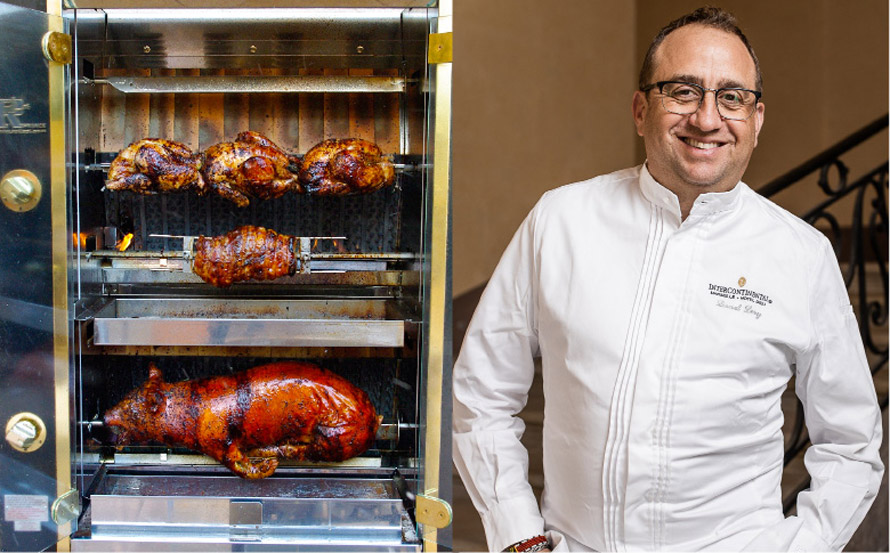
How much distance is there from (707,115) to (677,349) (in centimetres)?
39

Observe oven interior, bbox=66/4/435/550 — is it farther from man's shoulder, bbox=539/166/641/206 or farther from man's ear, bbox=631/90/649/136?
man's ear, bbox=631/90/649/136

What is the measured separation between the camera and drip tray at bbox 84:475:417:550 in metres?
1.67

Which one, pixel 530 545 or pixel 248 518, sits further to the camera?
pixel 248 518

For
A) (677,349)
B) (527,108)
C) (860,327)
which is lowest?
(860,327)

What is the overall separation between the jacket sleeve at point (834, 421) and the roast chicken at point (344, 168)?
893mm

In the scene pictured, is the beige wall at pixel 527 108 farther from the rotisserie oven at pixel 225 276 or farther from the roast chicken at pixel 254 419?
the roast chicken at pixel 254 419

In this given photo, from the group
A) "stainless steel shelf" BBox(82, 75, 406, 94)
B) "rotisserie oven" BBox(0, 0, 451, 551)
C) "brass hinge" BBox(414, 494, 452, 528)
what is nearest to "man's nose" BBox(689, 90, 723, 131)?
"rotisserie oven" BBox(0, 0, 451, 551)

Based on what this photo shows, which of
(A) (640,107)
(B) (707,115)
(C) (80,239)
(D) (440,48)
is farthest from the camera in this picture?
(C) (80,239)

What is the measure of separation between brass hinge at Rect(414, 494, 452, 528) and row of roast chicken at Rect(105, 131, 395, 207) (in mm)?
670

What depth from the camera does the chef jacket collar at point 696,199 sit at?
4.48ft

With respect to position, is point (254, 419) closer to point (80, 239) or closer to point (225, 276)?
point (225, 276)

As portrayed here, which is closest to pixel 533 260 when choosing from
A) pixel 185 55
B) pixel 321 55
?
pixel 321 55

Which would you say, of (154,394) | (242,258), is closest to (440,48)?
(242,258)

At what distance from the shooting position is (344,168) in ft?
5.63
